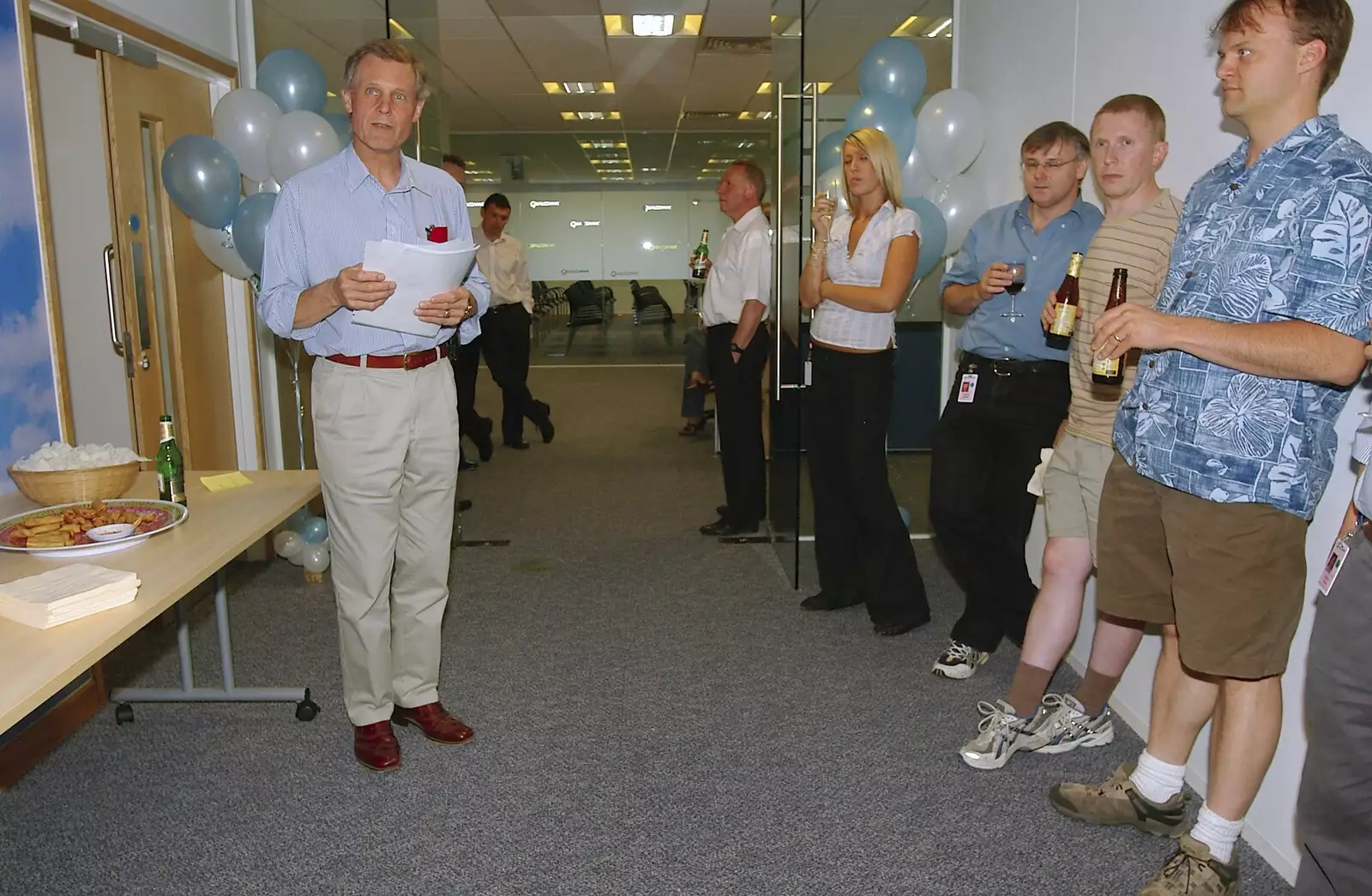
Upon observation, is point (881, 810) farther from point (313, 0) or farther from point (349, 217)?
point (313, 0)

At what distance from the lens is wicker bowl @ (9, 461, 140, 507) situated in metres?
2.30

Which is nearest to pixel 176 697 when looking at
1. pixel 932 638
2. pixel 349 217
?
pixel 349 217

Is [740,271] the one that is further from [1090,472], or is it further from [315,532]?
[1090,472]

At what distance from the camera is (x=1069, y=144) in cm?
277

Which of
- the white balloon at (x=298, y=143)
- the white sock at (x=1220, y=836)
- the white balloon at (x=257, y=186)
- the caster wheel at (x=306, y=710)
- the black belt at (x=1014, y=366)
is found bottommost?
the caster wheel at (x=306, y=710)

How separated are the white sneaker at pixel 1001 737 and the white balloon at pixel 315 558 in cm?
267

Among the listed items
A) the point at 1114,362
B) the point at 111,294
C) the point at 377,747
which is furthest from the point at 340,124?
the point at 1114,362

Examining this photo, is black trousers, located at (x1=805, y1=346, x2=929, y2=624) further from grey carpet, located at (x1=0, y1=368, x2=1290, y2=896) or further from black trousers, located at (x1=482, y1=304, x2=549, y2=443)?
black trousers, located at (x1=482, y1=304, x2=549, y2=443)

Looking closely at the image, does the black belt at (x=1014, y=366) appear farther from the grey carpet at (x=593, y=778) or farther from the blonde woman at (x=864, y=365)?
the grey carpet at (x=593, y=778)

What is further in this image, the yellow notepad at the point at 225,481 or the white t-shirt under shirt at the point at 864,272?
the white t-shirt under shirt at the point at 864,272

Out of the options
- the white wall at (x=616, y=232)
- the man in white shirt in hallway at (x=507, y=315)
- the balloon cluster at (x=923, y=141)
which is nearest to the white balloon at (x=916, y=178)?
the balloon cluster at (x=923, y=141)

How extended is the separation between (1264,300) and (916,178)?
7.52 feet

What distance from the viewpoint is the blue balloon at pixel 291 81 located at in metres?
3.99

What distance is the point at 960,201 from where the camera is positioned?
12.7 feet
